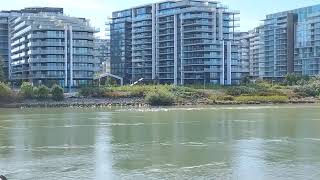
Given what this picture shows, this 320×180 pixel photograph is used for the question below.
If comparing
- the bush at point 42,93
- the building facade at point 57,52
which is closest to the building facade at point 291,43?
the building facade at point 57,52

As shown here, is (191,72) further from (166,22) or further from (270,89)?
(270,89)

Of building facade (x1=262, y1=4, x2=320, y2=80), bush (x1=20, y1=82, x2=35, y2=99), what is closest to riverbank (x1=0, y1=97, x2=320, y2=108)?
bush (x1=20, y1=82, x2=35, y2=99)

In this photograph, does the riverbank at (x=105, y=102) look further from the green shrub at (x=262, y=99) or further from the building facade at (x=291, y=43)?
the building facade at (x=291, y=43)

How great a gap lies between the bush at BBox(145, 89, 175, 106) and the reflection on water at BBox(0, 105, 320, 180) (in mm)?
45043

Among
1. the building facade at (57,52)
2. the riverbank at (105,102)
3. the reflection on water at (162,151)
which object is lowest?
the reflection on water at (162,151)

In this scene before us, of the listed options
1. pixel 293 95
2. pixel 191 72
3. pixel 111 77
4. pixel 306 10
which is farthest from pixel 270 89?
pixel 306 10

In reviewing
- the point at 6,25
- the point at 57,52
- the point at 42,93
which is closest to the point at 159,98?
the point at 42,93

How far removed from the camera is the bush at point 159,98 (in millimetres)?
103875

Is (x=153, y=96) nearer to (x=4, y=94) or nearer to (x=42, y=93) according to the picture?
(x=42, y=93)

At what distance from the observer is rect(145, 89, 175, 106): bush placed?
104 m

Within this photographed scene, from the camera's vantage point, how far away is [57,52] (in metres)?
134

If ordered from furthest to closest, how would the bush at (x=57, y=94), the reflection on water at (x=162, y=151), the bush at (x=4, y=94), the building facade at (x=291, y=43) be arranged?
the building facade at (x=291, y=43) → the bush at (x=57, y=94) → the bush at (x=4, y=94) → the reflection on water at (x=162, y=151)

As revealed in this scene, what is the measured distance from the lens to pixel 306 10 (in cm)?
17638

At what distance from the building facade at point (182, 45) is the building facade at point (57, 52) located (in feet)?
82.6
